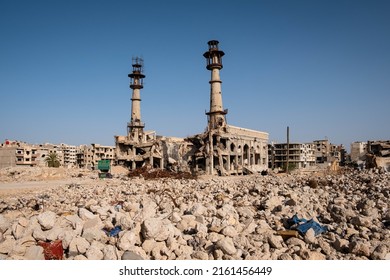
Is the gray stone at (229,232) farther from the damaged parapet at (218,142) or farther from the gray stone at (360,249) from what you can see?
the damaged parapet at (218,142)

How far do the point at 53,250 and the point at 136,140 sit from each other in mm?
36032

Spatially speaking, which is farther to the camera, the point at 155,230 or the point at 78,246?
the point at 155,230

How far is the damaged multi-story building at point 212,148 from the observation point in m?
28.4

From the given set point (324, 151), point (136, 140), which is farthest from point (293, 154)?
point (136, 140)

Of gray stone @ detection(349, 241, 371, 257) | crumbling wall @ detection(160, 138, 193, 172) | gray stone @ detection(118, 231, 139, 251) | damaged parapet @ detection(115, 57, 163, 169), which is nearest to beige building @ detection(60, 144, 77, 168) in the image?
damaged parapet @ detection(115, 57, 163, 169)

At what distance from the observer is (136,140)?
129 ft

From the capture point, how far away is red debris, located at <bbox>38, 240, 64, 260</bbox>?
145 inches

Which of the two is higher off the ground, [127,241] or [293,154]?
[293,154]

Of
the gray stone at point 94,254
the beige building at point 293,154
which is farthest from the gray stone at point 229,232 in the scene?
the beige building at point 293,154

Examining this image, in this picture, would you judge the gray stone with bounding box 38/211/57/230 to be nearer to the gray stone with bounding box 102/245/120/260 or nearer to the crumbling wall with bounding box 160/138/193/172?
the gray stone with bounding box 102/245/120/260

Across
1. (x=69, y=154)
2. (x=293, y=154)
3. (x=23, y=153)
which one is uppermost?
(x=69, y=154)

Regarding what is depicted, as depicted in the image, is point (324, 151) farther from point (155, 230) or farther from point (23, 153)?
point (155, 230)
